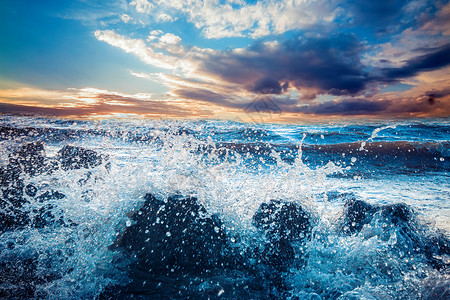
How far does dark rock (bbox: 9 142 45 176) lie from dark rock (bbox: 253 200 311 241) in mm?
4609

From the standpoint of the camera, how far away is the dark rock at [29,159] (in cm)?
461

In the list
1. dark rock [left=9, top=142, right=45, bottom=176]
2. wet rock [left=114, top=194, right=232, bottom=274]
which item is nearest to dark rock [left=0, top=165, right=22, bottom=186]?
dark rock [left=9, top=142, right=45, bottom=176]

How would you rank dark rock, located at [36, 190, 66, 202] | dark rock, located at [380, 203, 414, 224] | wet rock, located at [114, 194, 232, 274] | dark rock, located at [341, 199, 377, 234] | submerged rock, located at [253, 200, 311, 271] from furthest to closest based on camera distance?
dark rock, located at [36, 190, 66, 202], dark rock, located at [341, 199, 377, 234], dark rock, located at [380, 203, 414, 224], submerged rock, located at [253, 200, 311, 271], wet rock, located at [114, 194, 232, 274]

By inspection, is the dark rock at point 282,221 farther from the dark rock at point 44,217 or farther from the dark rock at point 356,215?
the dark rock at point 44,217

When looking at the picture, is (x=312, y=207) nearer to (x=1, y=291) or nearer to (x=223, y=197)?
(x=223, y=197)

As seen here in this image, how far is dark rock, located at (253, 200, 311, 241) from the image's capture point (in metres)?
2.60

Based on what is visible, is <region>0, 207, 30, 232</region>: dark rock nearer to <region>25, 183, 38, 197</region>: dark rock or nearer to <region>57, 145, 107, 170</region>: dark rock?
<region>25, 183, 38, 197</region>: dark rock

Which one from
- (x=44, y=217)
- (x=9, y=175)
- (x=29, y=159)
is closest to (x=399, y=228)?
(x=44, y=217)

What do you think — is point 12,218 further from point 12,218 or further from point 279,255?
point 279,255

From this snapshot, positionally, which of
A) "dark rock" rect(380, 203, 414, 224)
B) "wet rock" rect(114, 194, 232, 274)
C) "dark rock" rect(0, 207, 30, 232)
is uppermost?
"dark rock" rect(380, 203, 414, 224)

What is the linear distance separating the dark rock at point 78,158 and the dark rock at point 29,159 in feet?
1.41

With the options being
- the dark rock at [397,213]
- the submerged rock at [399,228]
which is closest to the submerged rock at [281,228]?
the submerged rock at [399,228]

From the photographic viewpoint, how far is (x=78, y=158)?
567 centimetres

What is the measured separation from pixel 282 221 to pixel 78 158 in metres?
5.22
